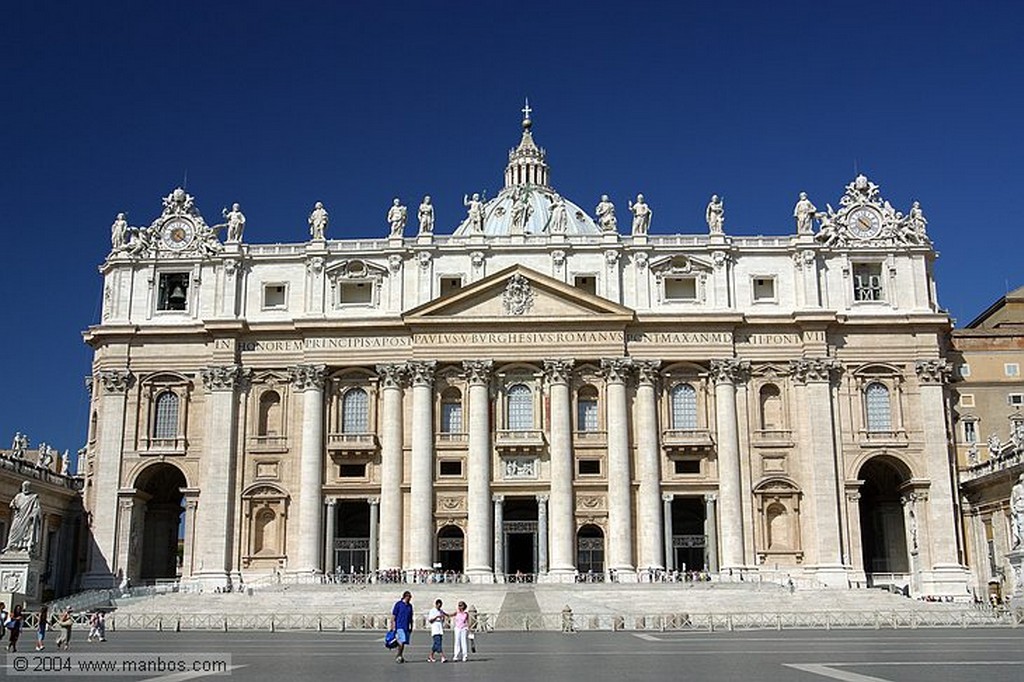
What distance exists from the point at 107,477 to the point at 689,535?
30.9 m

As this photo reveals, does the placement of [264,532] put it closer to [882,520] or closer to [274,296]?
[274,296]

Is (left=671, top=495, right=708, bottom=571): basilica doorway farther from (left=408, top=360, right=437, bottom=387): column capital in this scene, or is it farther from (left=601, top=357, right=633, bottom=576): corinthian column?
(left=408, top=360, right=437, bottom=387): column capital

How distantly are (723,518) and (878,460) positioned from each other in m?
9.20

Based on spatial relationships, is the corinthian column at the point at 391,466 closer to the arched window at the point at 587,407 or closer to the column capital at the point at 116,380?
the arched window at the point at 587,407

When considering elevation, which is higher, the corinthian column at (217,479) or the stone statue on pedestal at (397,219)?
the stone statue on pedestal at (397,219)

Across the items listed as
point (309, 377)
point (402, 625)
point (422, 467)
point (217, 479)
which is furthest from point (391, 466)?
point (402, 625)

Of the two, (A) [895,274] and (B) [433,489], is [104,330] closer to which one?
(B) [433,489]

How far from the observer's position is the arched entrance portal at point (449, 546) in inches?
2357

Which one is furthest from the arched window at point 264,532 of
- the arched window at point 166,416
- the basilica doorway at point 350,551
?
the arched window at point 166,416

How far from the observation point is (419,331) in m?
61.0

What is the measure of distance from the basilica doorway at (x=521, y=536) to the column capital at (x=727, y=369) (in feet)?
38.0

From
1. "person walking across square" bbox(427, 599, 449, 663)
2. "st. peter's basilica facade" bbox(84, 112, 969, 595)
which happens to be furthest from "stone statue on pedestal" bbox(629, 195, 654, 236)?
"person walking across square" bbox(427, 599, 449, 663)

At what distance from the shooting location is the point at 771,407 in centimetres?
6125

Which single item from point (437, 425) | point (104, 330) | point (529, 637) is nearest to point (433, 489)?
point (437, 425)
